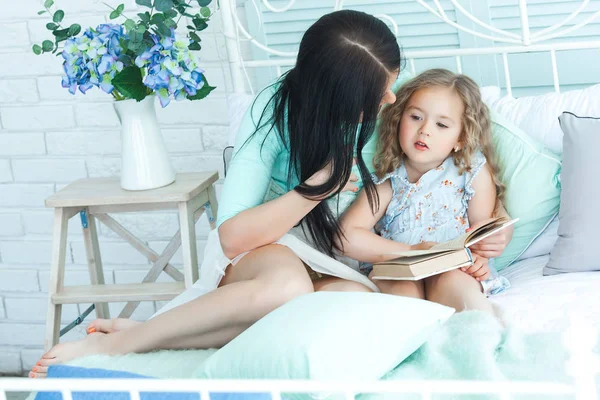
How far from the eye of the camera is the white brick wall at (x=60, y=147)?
7.73 ft

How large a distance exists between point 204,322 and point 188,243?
1.76 ft

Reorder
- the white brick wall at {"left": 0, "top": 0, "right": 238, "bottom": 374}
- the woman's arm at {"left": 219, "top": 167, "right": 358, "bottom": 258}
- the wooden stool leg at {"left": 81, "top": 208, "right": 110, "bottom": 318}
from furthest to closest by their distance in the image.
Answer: the white brick wall at {"left": 0, "top": 0, "right": 238, "bottom": 374} → the wooden stool leg at {"left": 81, "top": 208, "right": 110, "bottom": 318} → the woman's arm at {"left": 219, "top": 167, "right": 358, "bottom": 258}

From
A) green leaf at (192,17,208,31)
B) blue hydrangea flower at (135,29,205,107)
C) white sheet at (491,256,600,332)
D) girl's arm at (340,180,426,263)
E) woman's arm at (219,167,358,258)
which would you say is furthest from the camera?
green leaf at (192,17,208,31)

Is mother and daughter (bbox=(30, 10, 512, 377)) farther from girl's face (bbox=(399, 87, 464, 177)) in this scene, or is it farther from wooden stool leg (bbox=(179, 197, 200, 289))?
wooden stool leg (bbox=(179, 197, 200, 289))

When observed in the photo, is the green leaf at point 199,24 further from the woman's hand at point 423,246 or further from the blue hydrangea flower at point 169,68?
the woman's hand at point 423,246

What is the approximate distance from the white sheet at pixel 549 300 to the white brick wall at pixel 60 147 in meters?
1.09

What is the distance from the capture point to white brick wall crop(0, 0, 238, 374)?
7.73ft

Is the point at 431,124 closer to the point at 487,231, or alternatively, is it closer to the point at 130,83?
the point at 487,231

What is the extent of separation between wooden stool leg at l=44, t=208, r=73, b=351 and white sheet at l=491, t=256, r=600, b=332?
1109mm

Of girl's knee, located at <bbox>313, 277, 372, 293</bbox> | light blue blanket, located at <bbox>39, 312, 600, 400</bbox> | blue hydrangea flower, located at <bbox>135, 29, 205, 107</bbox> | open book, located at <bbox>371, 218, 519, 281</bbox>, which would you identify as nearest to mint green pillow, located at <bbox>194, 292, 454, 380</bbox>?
light blue blanket, located at <bbox>39, 312, 600, 400</bbox>

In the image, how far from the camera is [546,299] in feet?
4.91

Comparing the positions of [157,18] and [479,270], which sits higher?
[157,18]

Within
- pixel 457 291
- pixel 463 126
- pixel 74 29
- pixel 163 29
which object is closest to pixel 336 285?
pixel 457 291

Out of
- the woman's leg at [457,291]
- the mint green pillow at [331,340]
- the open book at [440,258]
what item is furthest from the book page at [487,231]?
the mint green pillow at [331,340]
